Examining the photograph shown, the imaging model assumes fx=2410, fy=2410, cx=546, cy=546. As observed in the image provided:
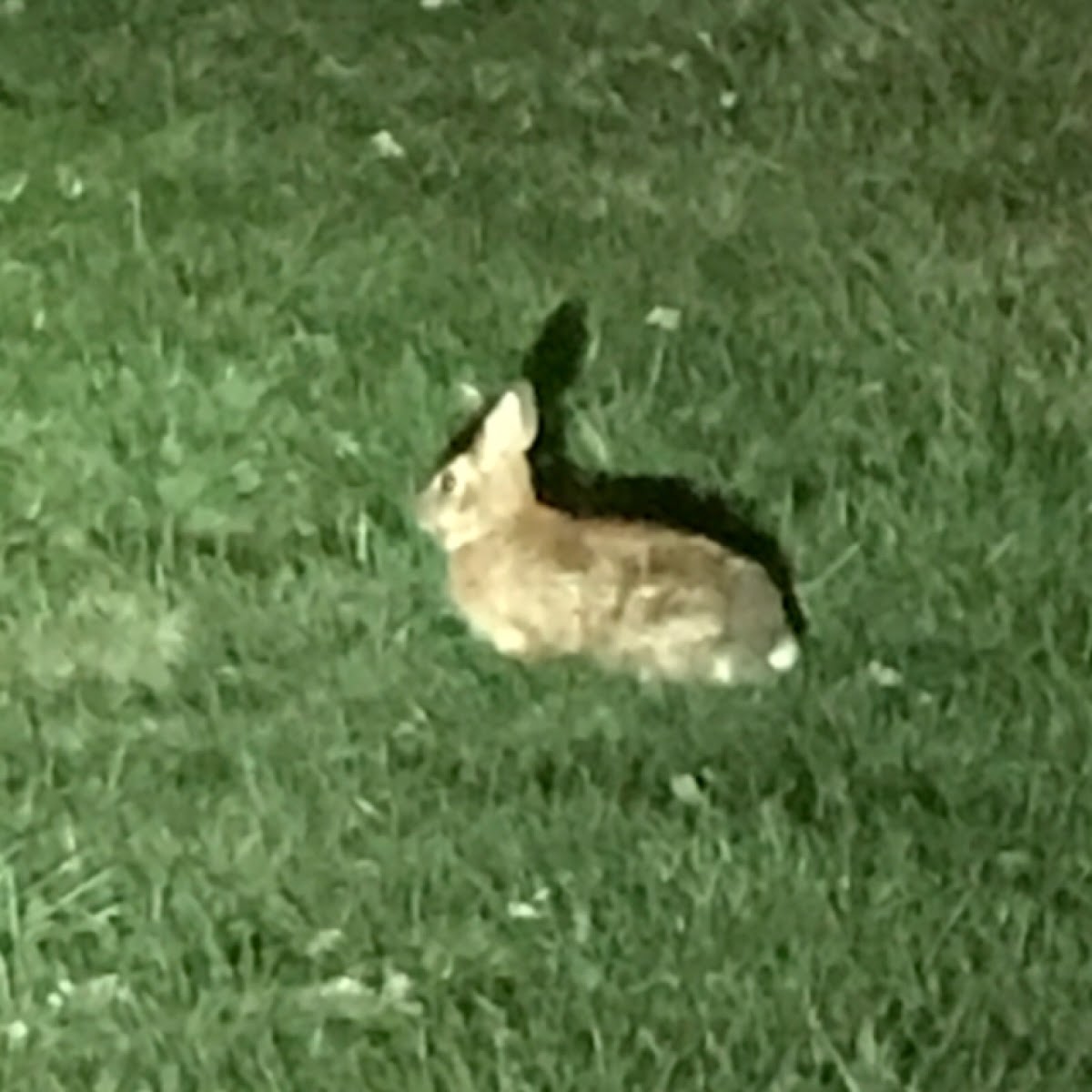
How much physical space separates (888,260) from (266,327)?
66 cm

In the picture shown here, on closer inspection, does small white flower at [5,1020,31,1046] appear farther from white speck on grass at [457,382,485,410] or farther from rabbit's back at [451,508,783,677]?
white speck on grass at [457,382,485,410]

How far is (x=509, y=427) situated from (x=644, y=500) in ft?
0.64

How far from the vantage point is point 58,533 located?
91.2 inches

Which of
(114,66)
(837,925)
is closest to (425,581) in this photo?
Answer: (837,925)

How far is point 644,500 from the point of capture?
7.65ft

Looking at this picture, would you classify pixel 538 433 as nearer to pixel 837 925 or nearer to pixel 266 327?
pixel 266 327

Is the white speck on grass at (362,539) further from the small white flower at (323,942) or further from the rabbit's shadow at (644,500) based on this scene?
→ the small white flower at (323,942)

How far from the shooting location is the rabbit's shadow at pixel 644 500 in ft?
7.54

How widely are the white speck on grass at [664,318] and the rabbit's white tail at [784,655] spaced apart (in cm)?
43

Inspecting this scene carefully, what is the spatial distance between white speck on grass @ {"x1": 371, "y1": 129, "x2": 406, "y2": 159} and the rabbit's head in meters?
0.53

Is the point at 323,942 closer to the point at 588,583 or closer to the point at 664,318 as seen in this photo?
the point at 588,583

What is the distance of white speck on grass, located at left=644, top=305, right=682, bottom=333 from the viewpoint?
8.09ft

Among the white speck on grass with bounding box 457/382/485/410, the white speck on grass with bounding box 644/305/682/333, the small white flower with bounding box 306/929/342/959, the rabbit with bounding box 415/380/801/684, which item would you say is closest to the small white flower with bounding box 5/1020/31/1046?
the small white flower with bounding box 306/929/342/959

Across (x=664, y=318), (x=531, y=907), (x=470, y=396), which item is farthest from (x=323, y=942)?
(x=664, y=318)
